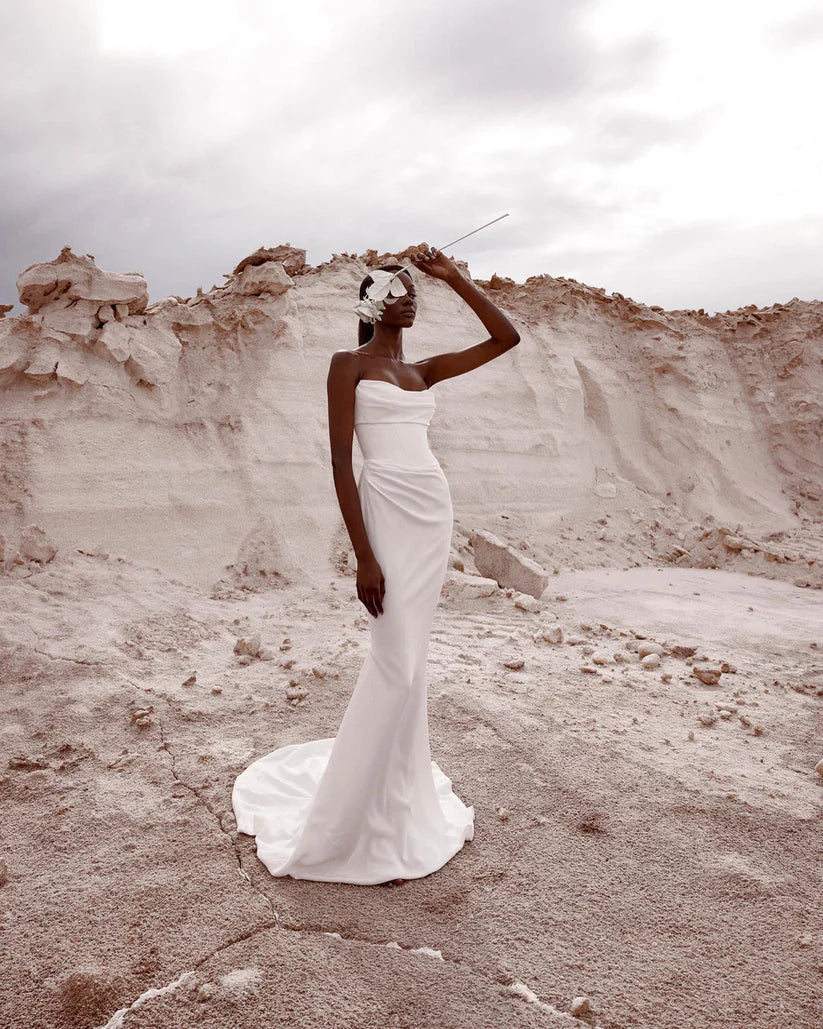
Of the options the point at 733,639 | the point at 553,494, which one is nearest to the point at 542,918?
the point at 733,639

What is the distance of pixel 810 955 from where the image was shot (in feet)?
6.79

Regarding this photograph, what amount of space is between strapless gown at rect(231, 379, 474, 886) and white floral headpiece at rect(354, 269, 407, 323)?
0.92ft

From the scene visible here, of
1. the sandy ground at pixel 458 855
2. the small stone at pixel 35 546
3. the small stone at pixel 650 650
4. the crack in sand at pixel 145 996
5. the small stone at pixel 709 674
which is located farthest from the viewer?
the small stone at pixel 35 546

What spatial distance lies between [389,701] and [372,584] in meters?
0.43

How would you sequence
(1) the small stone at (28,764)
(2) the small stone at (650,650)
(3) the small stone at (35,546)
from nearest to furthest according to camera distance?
(1) the small stone at (28,764)
(2) the small stone at (650,650)
(3) the small stone at (35,546)

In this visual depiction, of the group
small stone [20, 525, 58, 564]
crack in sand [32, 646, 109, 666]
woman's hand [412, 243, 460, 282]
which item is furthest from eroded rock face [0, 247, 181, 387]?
woman's hand [412, 243, 460, 282]

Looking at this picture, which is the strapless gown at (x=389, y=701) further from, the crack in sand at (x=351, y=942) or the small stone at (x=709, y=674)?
the small stone at (x=709, y=674)

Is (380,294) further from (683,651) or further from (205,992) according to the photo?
(683,651)

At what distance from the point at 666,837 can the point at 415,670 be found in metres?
1.24

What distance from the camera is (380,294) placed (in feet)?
8.59

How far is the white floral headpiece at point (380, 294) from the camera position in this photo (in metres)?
2.62

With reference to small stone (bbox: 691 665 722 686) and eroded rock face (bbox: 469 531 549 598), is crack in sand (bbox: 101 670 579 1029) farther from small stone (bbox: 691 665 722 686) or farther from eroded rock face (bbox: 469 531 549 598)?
eroded rock face (bbox: 469 531 549 598)

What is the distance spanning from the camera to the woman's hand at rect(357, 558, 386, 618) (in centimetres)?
245

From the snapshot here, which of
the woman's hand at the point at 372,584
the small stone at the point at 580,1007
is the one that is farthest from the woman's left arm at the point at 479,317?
the small stone at the point at 580,1007
